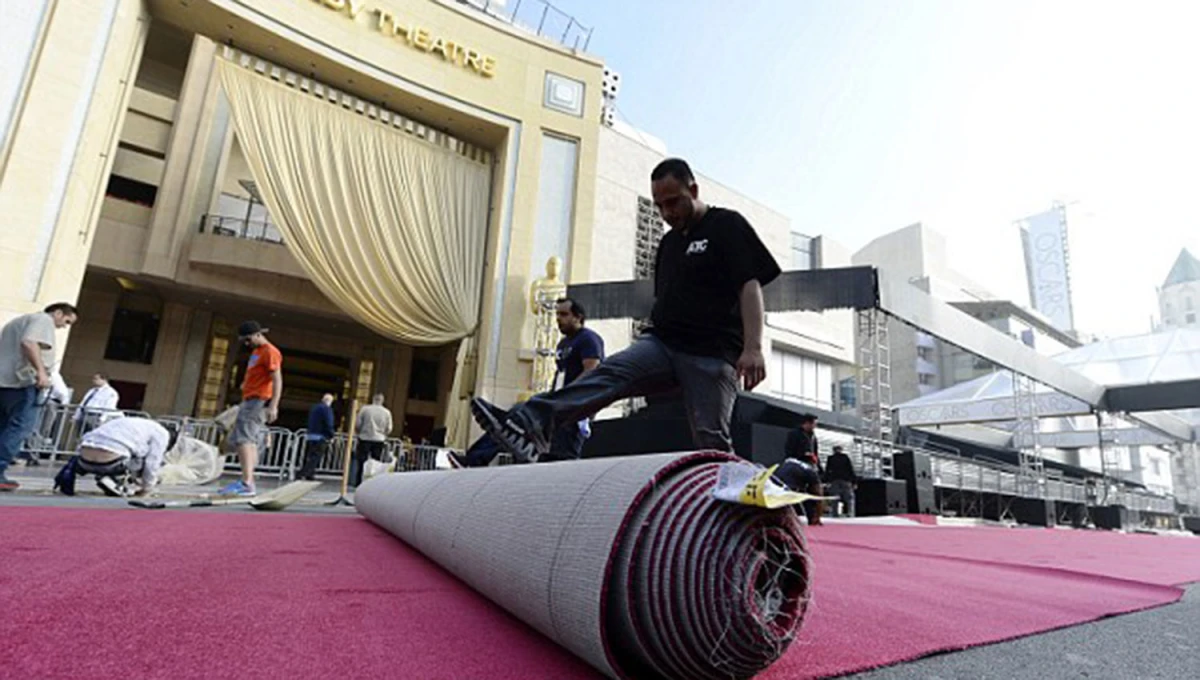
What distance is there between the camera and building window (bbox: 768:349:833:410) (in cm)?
1872

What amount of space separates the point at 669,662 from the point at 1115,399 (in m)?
19.2

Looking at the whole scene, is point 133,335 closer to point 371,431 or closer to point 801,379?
point 371,431

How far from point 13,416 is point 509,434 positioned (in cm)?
428

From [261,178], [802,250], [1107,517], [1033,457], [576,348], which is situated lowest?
[1107,517]

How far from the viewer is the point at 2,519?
2.42m

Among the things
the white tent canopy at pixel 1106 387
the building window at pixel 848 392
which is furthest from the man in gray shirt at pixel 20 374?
the building window at pixel 848 392

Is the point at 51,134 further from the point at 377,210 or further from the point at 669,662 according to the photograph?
the point at 669,662

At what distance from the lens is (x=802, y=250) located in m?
22.2

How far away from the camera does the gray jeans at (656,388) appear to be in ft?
6.53

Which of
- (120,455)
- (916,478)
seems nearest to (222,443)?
(120,455)

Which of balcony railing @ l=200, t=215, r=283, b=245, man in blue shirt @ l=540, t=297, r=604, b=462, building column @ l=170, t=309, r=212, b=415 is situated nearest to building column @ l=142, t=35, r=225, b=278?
balcony railing @ l=200, t=215, r=283, b=245

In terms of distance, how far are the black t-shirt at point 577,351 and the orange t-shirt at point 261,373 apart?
2403mm

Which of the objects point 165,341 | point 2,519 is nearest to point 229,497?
point 2,519

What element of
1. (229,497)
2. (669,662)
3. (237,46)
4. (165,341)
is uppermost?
(237,46)
